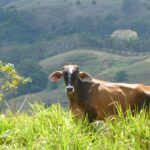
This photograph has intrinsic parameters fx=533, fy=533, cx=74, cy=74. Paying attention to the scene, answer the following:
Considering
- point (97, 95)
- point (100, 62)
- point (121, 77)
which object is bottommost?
point (121, 77)

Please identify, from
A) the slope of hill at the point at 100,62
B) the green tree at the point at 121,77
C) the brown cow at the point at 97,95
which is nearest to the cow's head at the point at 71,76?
the brown cow at the point at 97,95

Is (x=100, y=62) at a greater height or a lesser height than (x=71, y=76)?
lesser

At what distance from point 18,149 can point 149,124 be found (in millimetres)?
1709

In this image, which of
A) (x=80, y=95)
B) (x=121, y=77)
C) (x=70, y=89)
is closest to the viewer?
(x=70, y=89)

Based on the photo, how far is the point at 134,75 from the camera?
6314 inches

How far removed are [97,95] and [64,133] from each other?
3496 mm

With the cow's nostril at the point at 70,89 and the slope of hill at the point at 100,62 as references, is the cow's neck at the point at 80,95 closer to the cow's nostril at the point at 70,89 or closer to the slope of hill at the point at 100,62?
the cow's nostril at the point at 70,89

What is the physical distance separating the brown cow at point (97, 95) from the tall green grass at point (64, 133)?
1.56 meters

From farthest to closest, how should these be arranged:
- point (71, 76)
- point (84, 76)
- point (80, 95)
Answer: point (84, 76), point (80, 95), point (71, 76)

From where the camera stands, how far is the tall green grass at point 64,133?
646cm

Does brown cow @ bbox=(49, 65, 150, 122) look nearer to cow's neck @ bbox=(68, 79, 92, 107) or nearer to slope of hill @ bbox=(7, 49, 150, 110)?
cow's neck @ bbox=(68, 79, 92, 107)

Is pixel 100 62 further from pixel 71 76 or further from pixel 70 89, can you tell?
pixel 70 89

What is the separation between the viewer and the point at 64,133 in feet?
22.0

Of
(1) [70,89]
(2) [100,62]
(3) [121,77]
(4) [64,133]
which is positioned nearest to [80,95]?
(1) [70,89]
